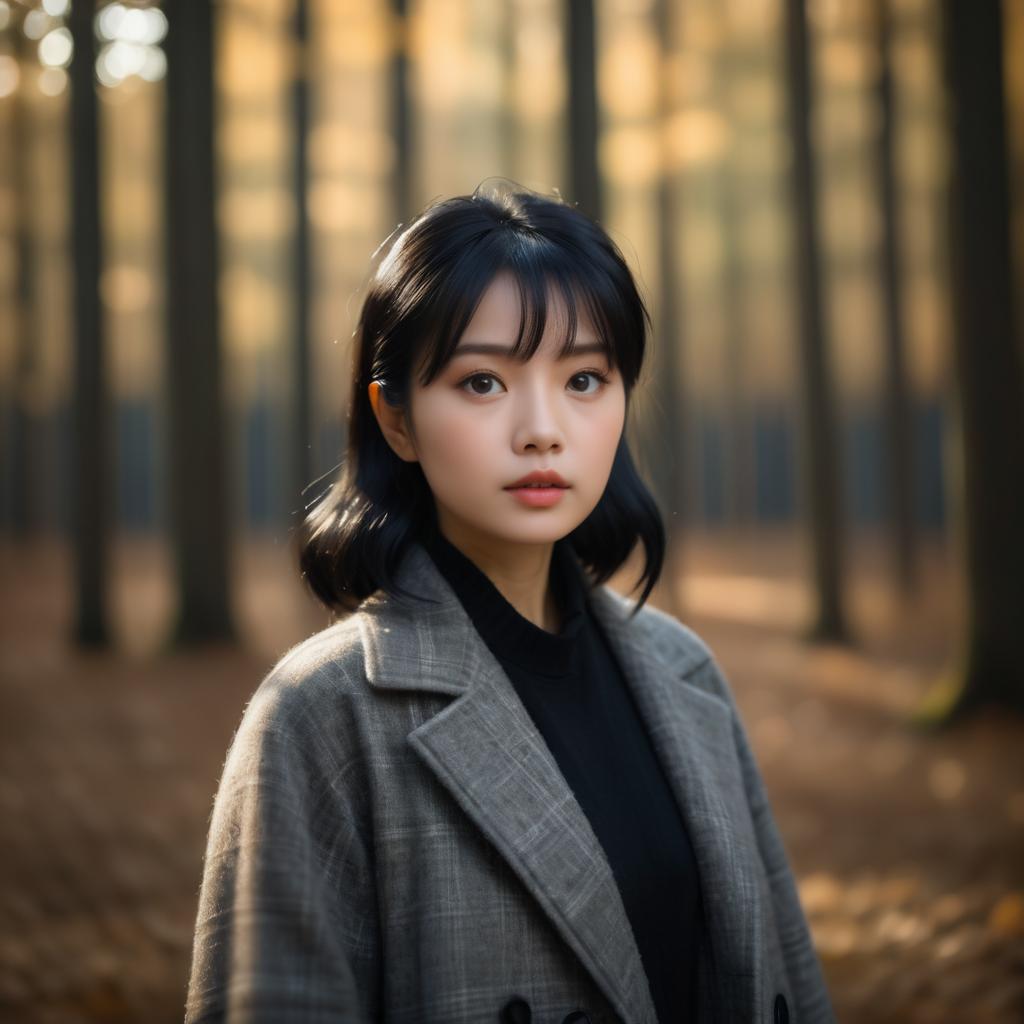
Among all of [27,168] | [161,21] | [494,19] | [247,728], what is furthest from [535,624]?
→ [27,168]

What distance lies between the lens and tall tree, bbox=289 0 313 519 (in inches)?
408

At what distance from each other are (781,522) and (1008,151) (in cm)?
1826

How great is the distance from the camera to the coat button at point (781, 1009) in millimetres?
1733

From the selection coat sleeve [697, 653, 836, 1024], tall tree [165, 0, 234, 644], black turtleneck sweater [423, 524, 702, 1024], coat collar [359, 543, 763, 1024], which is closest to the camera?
coat collar [359, 543, 763, 1024]

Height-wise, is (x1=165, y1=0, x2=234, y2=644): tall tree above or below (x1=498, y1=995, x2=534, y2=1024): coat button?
above

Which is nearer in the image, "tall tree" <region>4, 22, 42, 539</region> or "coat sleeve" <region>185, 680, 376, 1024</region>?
"coat sleeve" <region>185, 680, 376, 1024</region>

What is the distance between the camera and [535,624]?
1743 mm

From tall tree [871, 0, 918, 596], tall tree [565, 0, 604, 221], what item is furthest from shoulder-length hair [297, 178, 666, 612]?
tall tree [871, 0, 918, 596]

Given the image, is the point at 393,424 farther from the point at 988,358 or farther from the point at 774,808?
the point at 988,358

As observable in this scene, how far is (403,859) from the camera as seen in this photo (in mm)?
1461

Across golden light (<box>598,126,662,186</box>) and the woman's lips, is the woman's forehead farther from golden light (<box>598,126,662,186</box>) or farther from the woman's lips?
golden light (<box>598,126,662,186</box>)

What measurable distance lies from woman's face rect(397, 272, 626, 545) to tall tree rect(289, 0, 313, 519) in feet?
29.5

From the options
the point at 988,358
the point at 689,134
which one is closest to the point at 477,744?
the point at 988,358

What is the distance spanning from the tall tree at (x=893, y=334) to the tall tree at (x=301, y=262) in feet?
19.5
